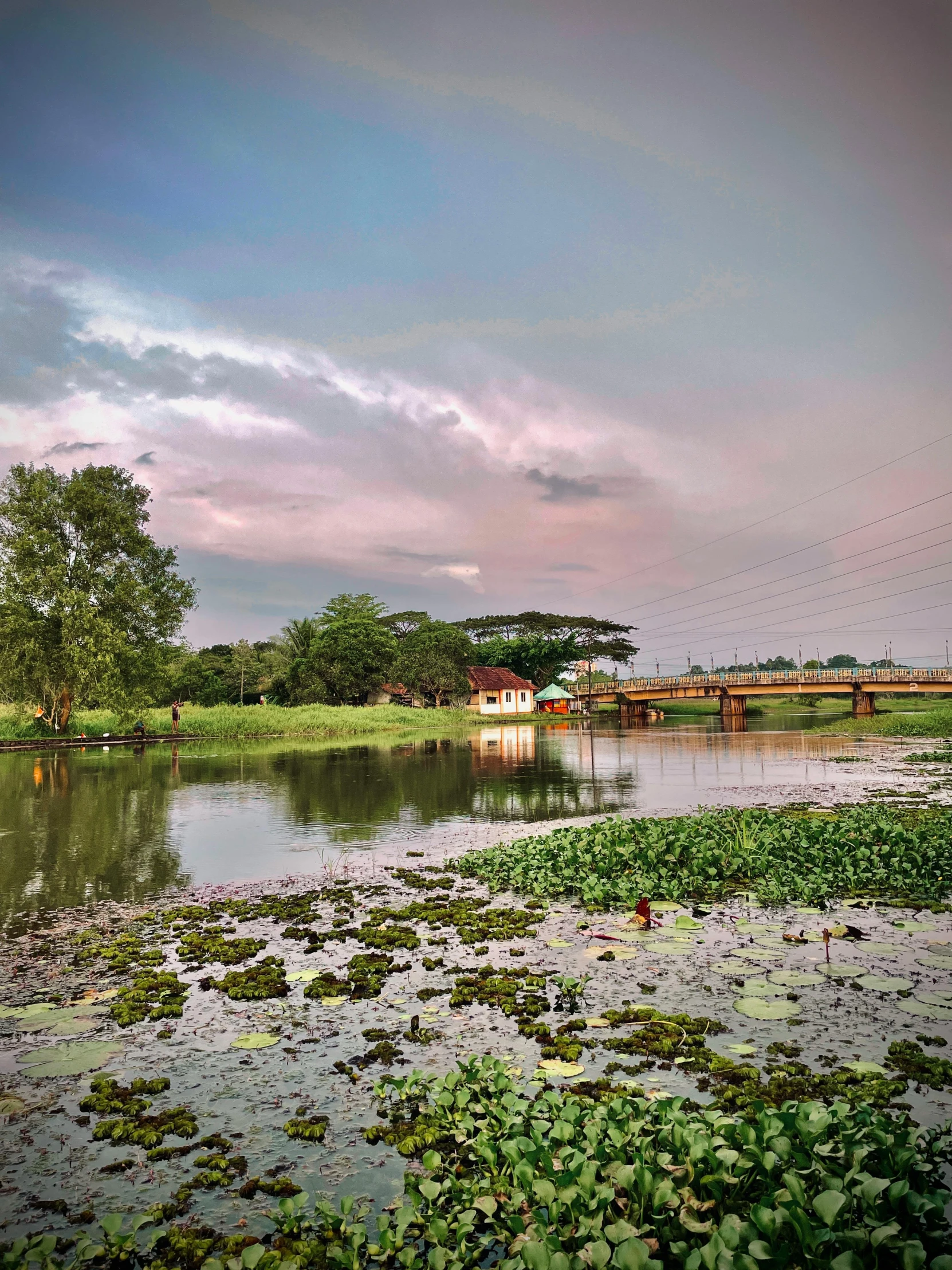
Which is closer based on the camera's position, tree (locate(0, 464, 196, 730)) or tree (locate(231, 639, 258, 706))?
tree (locate(0, 464, 196, 730))

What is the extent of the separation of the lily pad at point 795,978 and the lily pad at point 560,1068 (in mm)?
2027

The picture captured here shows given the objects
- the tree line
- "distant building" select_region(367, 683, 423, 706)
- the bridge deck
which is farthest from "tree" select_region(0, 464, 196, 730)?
the bridge deck

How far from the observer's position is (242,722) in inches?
1738

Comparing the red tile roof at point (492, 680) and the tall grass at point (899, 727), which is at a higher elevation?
the red tile roof at point (492, 680)

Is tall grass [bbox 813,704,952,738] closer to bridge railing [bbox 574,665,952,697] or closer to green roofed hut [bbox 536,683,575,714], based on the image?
bridge railing [bbox 574,665,952,697]

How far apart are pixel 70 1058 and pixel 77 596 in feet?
120

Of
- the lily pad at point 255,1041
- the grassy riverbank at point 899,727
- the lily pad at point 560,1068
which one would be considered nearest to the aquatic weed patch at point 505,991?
the lily pad at point 560,1068

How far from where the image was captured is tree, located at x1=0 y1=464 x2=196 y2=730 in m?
36.3

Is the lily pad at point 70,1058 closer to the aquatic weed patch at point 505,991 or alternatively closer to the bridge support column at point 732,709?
the aquatic weed patch at point 505,991

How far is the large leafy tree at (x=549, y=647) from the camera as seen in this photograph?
3450 inches

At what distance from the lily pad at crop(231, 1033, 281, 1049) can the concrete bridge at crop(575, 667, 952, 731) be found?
170 feet

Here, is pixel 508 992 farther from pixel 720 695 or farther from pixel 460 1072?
pixel 720 695

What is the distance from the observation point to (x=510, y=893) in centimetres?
862

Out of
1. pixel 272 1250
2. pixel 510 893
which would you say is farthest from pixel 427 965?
pixel 272 1250
